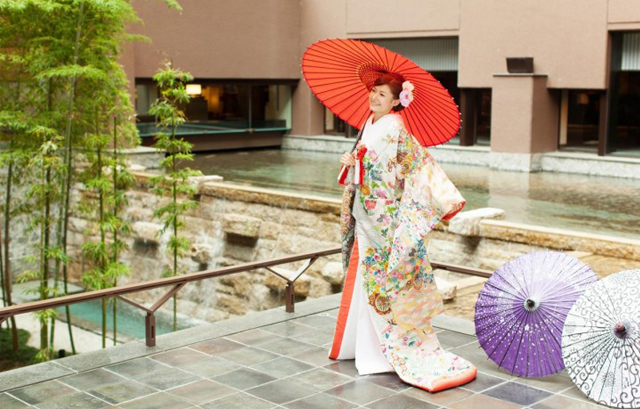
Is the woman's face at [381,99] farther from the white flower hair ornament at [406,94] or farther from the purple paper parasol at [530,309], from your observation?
the purple paper parasol at [530,309]

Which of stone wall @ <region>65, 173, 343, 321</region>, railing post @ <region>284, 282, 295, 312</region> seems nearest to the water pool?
stone wall @ <region>65, 173, 343, 321</region>

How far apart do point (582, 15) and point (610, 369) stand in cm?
1331

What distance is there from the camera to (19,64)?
11352 millimetres

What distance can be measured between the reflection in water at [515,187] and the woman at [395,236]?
564 cm

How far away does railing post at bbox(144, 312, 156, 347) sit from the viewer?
587 centimetres

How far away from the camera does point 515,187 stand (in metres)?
14.9

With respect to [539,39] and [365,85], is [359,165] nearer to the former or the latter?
[365,85]

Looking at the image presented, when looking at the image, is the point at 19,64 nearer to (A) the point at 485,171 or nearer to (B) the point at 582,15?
(A) the point at 485,171

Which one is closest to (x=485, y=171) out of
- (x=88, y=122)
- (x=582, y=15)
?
(x=582, y=15)

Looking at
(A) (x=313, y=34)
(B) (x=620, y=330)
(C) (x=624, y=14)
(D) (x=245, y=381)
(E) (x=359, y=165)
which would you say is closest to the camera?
(B) (x=620, y=330)

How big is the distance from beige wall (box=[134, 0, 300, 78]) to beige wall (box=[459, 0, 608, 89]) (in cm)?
502

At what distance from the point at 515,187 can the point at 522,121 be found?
2.90 m

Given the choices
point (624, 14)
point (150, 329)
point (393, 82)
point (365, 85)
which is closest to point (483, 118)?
point (624, 14)

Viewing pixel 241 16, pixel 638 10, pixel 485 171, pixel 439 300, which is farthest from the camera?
pixel 241 16
